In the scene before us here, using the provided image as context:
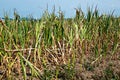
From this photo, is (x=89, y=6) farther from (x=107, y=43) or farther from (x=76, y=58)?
(x=76, y=58)

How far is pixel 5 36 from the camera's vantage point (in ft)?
17.7

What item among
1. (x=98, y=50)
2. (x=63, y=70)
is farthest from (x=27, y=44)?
(x=98, y=50)

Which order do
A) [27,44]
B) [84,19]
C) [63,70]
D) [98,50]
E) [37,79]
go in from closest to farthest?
[37,79]
[63,70]
[27,44]
[98,50]
[84,19]

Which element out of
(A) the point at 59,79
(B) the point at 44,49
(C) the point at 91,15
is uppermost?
(C) the point at 91,15

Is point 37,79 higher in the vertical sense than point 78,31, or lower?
lower

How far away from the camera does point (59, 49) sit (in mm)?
5766

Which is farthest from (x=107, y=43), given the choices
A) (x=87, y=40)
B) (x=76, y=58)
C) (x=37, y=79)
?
(x=37, y=79)

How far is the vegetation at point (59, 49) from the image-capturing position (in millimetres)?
5172

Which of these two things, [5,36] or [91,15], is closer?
[5,36]

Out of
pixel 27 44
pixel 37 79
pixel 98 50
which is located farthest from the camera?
pixel 98 50

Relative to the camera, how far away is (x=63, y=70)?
5465 mm

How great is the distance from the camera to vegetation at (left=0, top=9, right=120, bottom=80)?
517 centimetres

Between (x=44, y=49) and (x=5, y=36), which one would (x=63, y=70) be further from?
(x=5, y=36)

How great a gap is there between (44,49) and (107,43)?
140 cm
